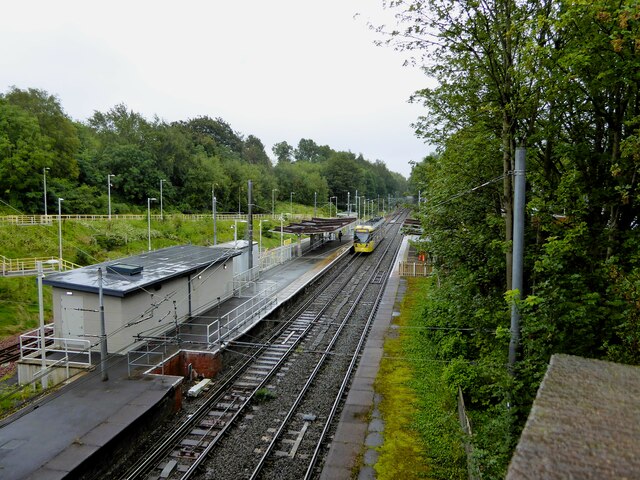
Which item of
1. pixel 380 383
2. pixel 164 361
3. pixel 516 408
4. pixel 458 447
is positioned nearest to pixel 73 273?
pixel 164 361

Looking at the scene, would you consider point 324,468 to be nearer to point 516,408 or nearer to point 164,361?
point 516,408

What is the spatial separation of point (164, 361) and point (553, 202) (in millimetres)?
12828

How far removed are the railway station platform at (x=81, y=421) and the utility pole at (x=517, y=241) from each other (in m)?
9.29

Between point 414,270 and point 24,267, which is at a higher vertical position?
point 24,267

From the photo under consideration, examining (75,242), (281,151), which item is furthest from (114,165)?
(281,151)

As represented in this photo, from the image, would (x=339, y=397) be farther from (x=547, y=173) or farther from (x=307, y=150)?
(x=307, y=150)

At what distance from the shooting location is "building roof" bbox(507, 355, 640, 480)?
2123 millimetres

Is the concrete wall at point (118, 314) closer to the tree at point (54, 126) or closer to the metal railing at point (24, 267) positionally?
the metal railing at point (24, 267)

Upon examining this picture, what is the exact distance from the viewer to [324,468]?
34.1 ft

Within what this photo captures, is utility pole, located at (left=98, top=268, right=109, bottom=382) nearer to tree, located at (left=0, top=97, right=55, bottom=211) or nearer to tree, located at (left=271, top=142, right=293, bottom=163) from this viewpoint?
tree, located at (left=0, top=97, right=55, bottom=211)

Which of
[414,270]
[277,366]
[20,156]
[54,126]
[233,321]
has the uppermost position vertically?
[54,126]

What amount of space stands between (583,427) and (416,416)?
10938 mm

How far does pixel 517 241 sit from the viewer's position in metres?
8.54

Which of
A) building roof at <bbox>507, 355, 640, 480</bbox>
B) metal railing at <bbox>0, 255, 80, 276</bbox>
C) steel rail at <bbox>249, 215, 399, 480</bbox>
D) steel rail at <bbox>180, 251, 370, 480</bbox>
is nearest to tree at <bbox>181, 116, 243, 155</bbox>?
metal railing at <bbox>0, 255, 80, 276</bbox>
